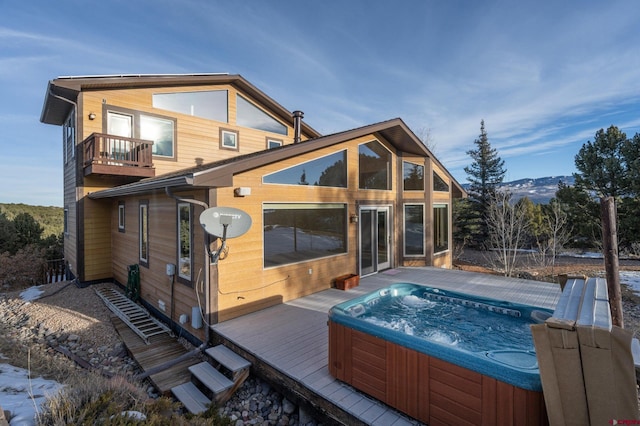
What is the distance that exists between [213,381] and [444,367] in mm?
2912

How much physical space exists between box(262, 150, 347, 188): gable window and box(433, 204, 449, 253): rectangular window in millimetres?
4607

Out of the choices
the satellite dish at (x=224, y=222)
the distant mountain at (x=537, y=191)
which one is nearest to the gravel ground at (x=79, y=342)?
the satellite dish at (x=224, y=222)

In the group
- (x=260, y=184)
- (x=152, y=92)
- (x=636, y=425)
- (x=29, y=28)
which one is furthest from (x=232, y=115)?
(x=636, y=425)

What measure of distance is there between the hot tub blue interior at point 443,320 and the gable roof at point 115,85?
29.9ft

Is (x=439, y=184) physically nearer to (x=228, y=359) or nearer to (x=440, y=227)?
(x=440, y=227)

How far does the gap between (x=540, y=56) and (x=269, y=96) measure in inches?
365

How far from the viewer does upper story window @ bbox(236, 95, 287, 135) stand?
37.5 ft

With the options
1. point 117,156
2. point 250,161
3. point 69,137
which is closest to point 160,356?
point 250,161

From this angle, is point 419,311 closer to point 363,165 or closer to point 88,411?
point 363,165

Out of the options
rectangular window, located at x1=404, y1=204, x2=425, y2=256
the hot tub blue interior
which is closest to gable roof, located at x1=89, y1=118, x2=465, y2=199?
rectangular window, located at x1=404, y1=204, x2=425, y2=256

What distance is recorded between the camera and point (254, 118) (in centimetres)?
1185

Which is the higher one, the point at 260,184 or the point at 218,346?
the point at 260,184

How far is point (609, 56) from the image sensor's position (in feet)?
28.5

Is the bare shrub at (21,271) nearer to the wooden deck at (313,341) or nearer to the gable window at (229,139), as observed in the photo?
the gable window at (229,139)
